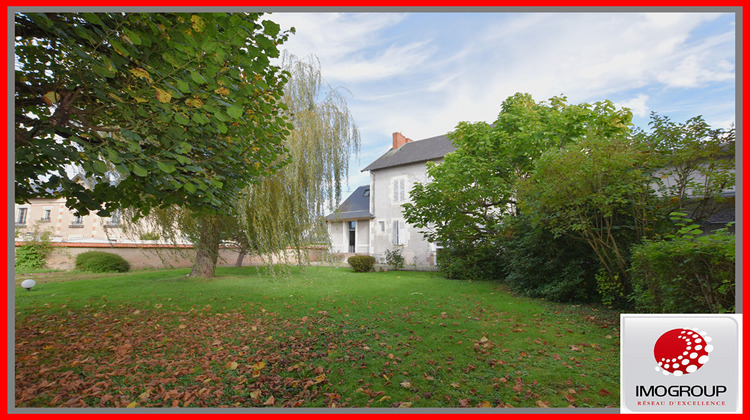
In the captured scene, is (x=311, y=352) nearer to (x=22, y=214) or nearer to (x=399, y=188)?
(x=399, y=188)

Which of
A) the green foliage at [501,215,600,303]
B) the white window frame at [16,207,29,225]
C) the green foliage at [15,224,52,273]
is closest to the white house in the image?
the green foliage at [501,215,600,303]

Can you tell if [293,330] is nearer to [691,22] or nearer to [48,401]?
[48,401]

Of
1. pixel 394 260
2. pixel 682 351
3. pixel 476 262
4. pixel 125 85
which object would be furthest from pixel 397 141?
pixel 682 351

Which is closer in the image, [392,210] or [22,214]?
[22,214]

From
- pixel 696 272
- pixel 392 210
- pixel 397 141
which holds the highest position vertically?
pixel 397 141

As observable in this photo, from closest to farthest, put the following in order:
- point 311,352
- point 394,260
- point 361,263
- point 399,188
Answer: point 311,352
point 361,263
point 394,260
point 399,188

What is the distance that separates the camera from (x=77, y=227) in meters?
16.2

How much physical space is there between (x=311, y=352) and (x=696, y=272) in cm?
390

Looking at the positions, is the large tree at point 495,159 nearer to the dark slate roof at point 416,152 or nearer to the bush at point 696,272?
the bush at point 696,272

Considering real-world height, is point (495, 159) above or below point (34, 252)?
above

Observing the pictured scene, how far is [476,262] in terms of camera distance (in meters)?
11.2

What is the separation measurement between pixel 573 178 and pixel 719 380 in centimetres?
356

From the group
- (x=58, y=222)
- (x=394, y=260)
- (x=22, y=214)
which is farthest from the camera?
(x=394, y=260)

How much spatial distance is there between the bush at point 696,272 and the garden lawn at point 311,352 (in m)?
0.90
